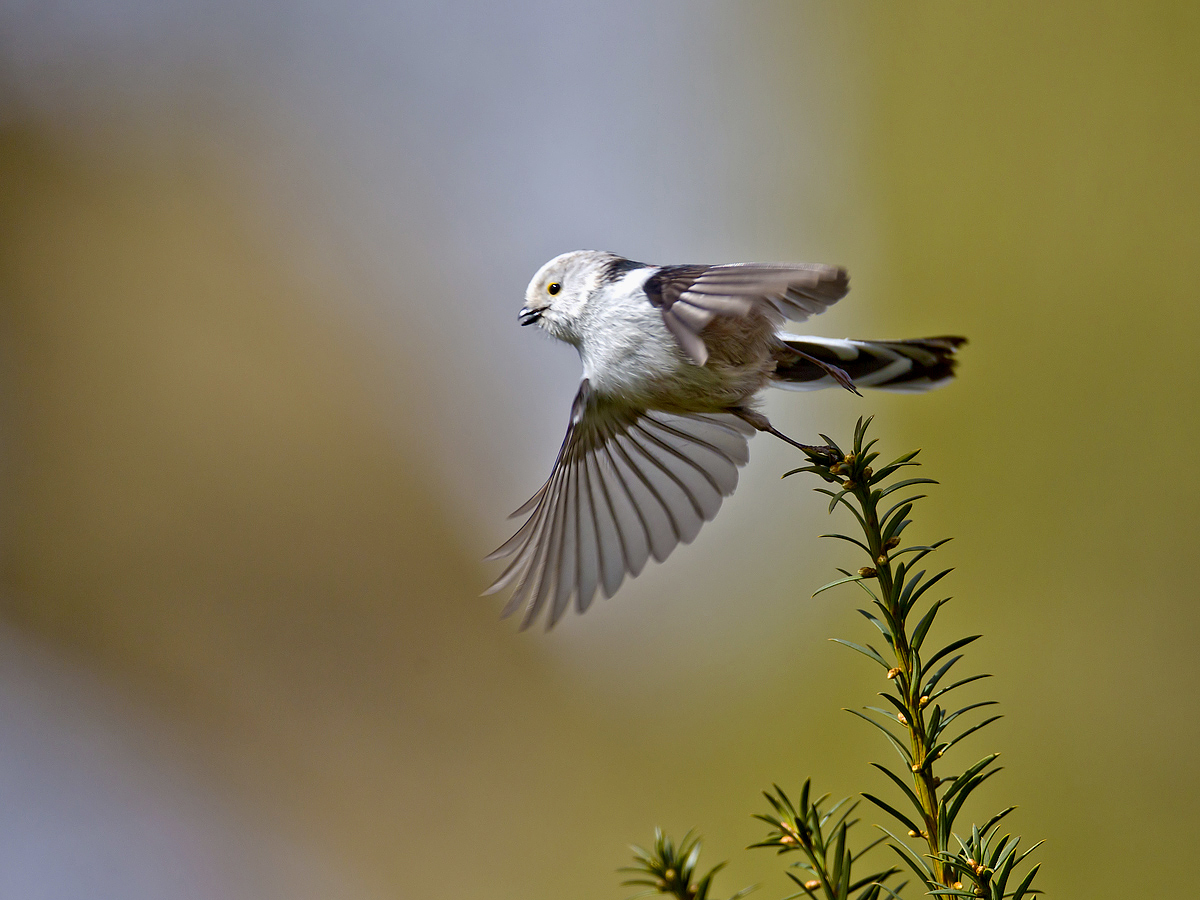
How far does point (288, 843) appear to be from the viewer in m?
2.00

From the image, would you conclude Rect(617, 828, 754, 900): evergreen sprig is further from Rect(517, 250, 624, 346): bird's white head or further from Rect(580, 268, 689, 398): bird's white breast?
Rect(517, 250, 624, 346): bird's white head

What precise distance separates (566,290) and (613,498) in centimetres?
33

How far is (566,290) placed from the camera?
1.12 metres

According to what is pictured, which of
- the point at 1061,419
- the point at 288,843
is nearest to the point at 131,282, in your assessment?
the point at 288,843

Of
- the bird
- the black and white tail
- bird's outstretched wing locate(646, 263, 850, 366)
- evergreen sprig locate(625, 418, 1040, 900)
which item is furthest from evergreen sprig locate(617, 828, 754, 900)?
the black and white tail

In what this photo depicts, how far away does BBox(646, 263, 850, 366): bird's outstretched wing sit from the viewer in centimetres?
67

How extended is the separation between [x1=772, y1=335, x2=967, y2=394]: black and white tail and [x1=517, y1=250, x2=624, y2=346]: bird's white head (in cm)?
29

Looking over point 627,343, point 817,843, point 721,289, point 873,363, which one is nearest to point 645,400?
point 627,343

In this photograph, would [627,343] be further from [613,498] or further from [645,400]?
[613,498]

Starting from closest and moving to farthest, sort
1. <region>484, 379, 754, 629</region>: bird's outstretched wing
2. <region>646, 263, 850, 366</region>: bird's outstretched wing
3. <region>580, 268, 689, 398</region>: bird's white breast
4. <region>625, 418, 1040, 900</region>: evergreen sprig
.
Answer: <region>625, 418, 1040, 900</region>: evergreen sprig < <region>646, 263, 850, 366</region>: bird's outstretched wing < <region>580, 268, 689, 398</region>: bird's white breast < <region>484, 379, 754, 629</region>: bird's outstretched wing

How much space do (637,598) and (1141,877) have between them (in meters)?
1.25

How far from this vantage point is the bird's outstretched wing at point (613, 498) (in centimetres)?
106

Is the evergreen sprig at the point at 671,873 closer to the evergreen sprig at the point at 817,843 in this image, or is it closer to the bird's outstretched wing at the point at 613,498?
the evergreen sprig at the point at 817,843

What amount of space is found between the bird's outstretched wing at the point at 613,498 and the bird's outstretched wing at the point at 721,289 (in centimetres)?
22
